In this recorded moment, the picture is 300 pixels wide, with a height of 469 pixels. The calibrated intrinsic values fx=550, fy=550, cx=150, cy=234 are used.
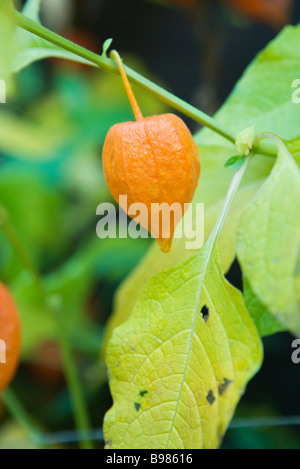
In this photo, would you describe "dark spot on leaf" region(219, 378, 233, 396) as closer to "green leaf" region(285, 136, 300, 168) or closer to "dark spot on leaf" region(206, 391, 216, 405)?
"dark spot on leaf" region(206, 391, 216, 405)

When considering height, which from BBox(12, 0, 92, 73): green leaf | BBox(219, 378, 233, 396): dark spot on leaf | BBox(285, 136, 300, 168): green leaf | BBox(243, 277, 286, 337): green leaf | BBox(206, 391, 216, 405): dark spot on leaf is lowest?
BBox(206, 391, 216, 405): dark spot on leaf

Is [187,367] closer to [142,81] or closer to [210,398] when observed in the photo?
[210,398]

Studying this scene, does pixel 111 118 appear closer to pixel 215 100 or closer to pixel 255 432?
pixel 215 100

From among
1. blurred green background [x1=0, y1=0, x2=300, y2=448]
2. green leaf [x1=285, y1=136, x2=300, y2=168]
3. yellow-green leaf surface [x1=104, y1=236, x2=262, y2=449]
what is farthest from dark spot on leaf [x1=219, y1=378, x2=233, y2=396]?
blurred green background [x1=0, y1=0, x2=300, y2=448]

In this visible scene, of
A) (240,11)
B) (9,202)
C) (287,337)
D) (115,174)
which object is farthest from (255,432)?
(240,11)

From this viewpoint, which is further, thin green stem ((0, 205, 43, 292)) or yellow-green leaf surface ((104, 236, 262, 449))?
thin green stem ((0, 205, 43, 292))

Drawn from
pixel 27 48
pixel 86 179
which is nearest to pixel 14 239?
pixel 27 48

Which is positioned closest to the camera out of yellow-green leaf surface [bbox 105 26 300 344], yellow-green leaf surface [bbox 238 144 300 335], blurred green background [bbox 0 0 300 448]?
yellow-green leaf surface [bbox 238 144 300 335]
